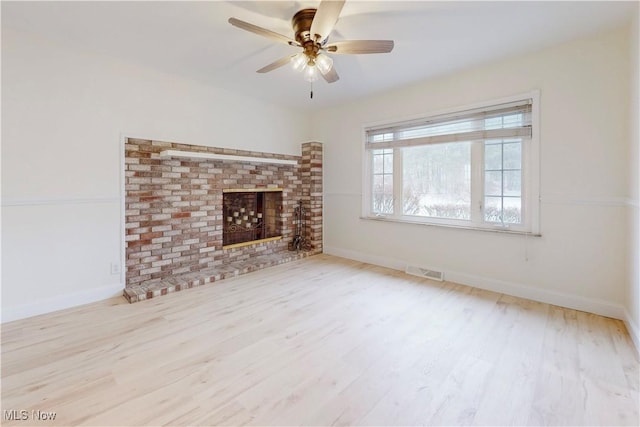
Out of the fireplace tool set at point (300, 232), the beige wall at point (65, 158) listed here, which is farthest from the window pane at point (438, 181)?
the beige wall at point (65, 158)

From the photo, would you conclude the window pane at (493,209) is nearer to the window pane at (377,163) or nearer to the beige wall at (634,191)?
the beige wall at (634,191)

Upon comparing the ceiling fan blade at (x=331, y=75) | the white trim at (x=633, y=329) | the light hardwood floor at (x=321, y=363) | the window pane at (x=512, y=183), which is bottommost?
the light hardwood floor at (x=321, y=363)

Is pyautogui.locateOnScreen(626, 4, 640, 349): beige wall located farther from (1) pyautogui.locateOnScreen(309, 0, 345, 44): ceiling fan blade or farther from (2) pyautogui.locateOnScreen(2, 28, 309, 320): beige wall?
(2) pyautogui.locateOnScreen(2, 28, 309, 320): beige wall

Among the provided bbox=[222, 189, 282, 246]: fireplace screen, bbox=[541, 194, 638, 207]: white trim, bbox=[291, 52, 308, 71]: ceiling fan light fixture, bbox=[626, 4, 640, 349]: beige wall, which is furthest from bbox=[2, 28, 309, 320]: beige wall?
bbox=[626, 4, 640, 349]: beige wall

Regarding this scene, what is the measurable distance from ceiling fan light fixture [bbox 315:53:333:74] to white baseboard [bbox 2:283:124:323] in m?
3.06

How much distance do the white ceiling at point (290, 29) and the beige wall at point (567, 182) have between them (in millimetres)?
226

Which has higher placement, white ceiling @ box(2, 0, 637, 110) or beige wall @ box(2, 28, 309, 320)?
white ceiling @ box(2, 0, 637, 110)

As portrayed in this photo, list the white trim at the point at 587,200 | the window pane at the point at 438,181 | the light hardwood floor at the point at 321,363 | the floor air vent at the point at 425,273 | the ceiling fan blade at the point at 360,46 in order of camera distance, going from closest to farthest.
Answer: the light hardwood floor at the point at 321,363
the ceiling fan blade at the point at 360,46
the white trim at the point at 587,200
the window pane at the point at 438,181
the floor air vent at the point at 425,273

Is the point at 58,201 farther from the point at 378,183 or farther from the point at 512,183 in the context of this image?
the point at 512,183

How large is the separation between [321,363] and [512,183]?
9.12 feet

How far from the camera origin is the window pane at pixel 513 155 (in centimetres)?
312

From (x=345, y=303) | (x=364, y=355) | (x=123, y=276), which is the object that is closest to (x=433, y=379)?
(x=364, y=355)

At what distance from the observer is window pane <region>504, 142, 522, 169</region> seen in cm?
312

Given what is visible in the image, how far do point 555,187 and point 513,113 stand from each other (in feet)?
2.93
